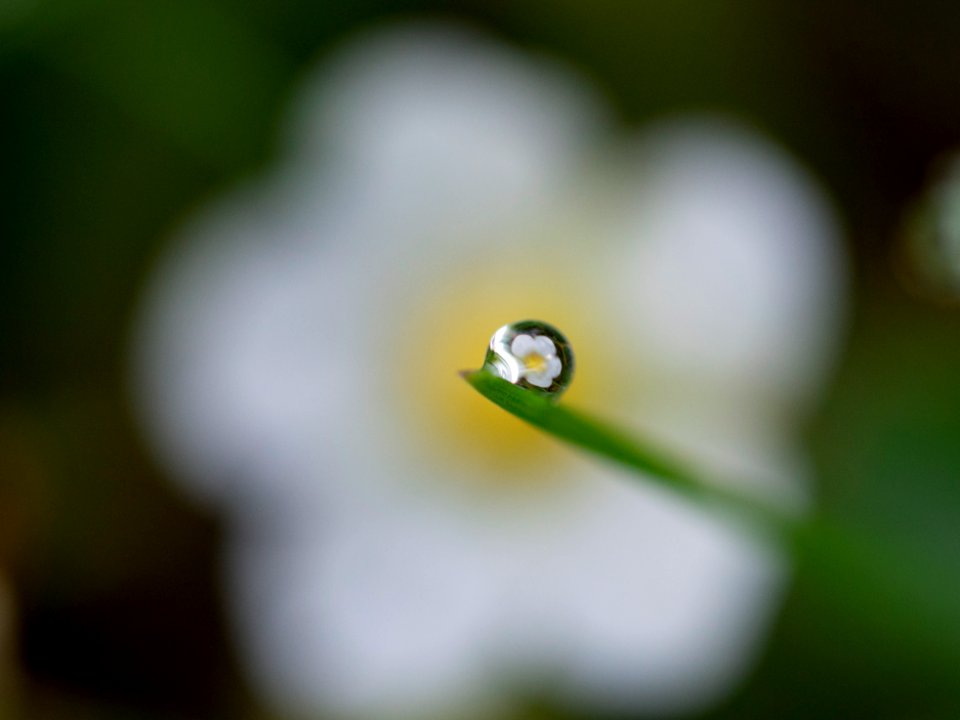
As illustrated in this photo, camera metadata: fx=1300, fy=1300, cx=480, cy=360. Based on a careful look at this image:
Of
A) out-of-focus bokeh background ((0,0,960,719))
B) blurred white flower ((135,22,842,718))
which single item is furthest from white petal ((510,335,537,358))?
out-of-focus bokeh background ((0,0,960,719))

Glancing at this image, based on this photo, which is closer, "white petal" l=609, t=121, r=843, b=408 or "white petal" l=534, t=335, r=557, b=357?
"white petal" l=534, t=335, r=557, b=357

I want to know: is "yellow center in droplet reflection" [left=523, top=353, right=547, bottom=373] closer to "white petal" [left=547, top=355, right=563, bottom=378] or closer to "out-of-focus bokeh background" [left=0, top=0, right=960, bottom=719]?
"white petal" [left=547, top=355, right=563, bottom=378]

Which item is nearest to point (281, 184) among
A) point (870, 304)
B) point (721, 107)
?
point (721, 107)

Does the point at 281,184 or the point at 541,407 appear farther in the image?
the point at 281,184

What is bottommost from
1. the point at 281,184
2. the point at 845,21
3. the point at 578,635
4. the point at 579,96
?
the point at 578,635

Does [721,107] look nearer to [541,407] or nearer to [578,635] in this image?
[578,635]
